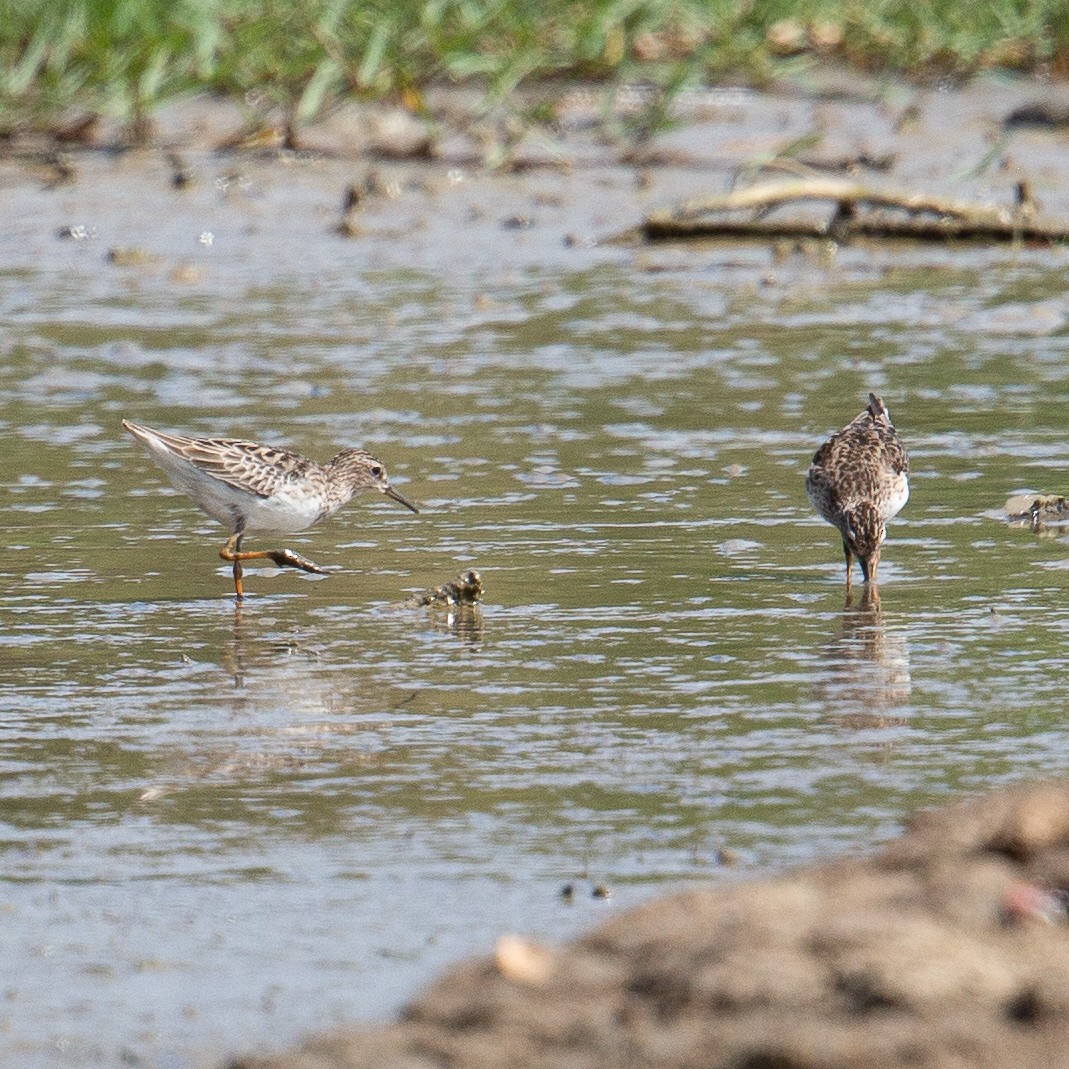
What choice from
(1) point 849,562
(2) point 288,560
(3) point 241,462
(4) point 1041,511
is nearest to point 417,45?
(3) point 241,462

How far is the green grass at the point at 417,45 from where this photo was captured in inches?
690

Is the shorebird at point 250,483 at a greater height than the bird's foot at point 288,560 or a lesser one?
greater

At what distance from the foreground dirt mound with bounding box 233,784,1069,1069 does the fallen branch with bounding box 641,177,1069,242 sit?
10920 millimetres

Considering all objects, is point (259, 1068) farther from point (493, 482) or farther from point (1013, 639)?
point (493, 482)

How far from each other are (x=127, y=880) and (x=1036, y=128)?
46.3 ft

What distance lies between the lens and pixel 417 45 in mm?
18453

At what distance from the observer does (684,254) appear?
15758 mm

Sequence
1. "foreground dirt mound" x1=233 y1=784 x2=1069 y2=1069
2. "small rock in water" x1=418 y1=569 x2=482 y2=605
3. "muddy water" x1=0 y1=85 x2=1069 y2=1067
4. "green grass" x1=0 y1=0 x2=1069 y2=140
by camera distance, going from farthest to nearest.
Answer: "green grass" x1=0 y1=0 x2=1069 y2=140, "small rock in water" x1=418 y1=569 x2=482 y2=605, "muddy water" x1=0 y1=85 x2=1069 y2=1067, "foreground dirt mound" x1=233 y1=784 x2=1069 y2=1069

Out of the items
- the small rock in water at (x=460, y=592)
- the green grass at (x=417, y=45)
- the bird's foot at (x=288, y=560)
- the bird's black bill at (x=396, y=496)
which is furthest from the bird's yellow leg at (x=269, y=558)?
the green grass at (x=417, y=45)

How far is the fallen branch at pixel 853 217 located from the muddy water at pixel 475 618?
18 centimetres

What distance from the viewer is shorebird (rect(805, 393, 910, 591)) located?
27.2ft

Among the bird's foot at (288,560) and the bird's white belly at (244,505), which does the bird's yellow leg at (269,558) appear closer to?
the bird's foot at (288,560)

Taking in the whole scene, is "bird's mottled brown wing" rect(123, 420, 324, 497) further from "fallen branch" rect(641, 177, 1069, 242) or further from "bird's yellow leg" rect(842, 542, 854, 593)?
"fallen branch" rect(641, 177, 1069, 242)

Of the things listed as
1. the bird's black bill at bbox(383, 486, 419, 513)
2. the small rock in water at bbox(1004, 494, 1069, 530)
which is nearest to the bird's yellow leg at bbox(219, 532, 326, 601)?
the bird's black bill at bbox(383, 486, 419, 513)
